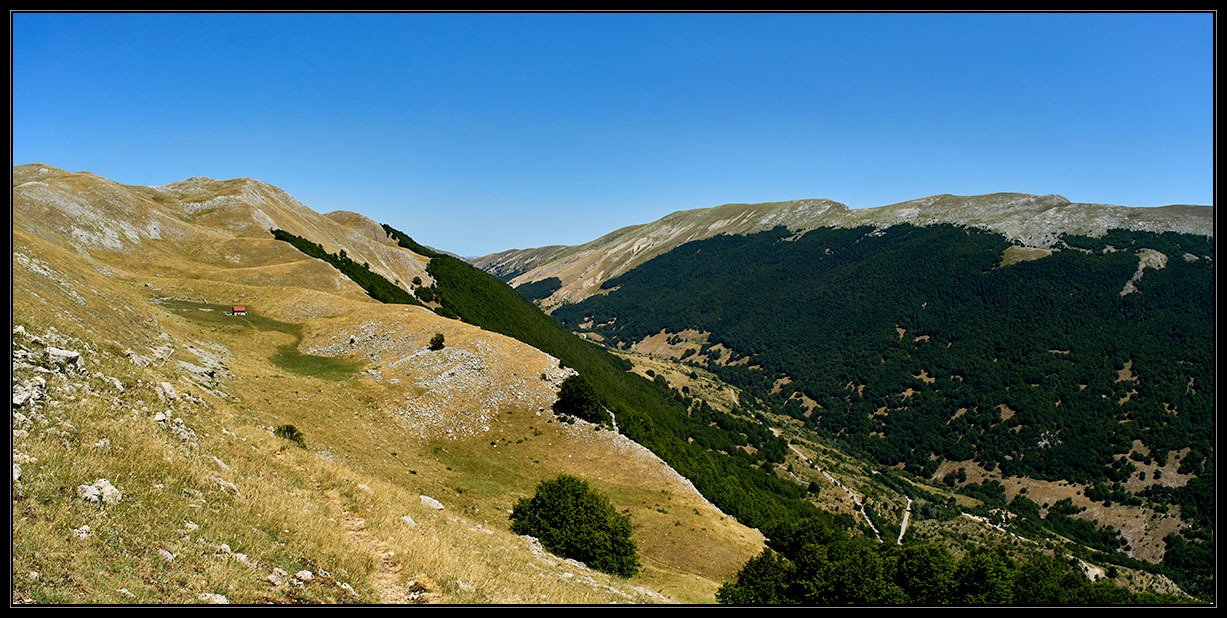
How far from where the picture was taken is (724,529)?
3738cm

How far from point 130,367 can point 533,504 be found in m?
19.0

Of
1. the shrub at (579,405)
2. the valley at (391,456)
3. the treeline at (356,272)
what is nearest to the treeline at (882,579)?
the valley at (391,456)

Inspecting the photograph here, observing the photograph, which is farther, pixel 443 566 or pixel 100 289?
pixel 100 289

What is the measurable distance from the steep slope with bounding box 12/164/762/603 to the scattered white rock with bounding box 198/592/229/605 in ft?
0.26

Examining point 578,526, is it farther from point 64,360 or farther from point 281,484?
point 64,360

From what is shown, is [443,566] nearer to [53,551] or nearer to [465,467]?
[53,551]

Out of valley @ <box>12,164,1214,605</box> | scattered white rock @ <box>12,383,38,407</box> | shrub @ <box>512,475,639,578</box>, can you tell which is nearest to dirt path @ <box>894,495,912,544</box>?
valley @ <box>12,164,1214,605</box>

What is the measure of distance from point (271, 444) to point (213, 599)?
537 inches

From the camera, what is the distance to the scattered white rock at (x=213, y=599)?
9250mm

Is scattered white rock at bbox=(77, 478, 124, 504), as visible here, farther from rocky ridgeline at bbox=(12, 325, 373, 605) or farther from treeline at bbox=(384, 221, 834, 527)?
treeline at bbox=(384, 221, 834, 527)

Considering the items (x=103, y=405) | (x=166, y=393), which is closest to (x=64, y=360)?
(x=166, y=393)

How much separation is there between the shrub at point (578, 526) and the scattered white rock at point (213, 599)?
19.4 metres

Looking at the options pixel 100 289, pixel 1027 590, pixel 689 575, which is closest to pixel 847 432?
pixel 1027 590

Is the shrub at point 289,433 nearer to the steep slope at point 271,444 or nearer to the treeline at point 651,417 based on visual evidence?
the steep slope at point 271,444
